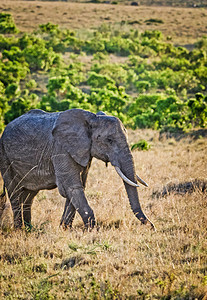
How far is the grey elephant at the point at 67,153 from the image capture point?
512 centimetres

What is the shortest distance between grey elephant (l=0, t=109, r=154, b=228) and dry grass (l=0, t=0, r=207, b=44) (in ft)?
184

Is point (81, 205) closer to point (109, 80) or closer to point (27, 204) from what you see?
point (27, 204)

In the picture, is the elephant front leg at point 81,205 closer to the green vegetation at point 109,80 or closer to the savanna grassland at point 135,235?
the savanna grassland at point 135,235

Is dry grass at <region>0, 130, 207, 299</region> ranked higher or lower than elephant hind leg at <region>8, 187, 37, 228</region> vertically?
higher

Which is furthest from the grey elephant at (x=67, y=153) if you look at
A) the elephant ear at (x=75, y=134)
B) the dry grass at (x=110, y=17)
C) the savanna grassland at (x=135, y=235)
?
the dry grass at (x=110, y=17)

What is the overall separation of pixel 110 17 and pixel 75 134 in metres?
79.4

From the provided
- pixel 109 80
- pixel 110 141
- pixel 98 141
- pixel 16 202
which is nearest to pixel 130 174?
pixel 110 141

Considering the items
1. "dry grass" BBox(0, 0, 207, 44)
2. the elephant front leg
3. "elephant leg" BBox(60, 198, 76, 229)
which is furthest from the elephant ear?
"dry grass" BBox(0, 0, 207, 44)

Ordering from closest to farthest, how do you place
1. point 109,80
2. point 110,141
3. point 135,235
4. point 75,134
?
point 135,235 → point 110,141 → point 75,134 → point 109,80

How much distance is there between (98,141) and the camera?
5270mm

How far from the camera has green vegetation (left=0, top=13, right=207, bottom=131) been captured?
2001cm

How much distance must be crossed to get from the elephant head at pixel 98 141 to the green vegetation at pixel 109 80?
11.7m

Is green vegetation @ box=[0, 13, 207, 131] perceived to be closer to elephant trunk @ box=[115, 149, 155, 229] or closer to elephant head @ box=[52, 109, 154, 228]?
elephant head @ box=[52, 109, 154, 228]

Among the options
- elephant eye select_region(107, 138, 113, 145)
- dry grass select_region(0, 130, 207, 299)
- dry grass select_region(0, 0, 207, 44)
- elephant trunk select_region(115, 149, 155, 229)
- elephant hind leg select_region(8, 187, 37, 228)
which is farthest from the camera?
dry grass select_region(0, 0, 207, 44)
